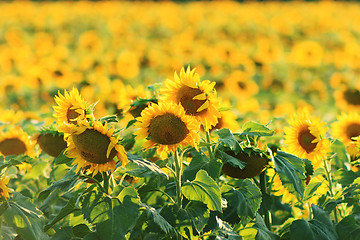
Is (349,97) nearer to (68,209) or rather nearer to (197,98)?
(197,98)

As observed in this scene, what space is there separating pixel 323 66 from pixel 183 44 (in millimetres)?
2538

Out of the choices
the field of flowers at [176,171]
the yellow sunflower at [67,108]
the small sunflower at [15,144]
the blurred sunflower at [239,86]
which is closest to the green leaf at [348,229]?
the field of flowers at [176,171]

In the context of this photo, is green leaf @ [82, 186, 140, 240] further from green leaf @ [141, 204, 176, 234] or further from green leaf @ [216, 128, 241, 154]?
green leaf @ [216, 128, 241, 154]

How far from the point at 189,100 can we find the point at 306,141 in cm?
61

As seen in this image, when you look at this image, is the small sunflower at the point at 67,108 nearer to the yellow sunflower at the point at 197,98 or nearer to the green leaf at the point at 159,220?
the yellow sunflower at the point at 197,98

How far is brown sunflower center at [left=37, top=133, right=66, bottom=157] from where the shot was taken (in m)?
2.42

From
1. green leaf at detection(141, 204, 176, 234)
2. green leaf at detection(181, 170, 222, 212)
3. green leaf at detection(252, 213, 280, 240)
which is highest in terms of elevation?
green leaf at detection(181, 170, 222, 212)

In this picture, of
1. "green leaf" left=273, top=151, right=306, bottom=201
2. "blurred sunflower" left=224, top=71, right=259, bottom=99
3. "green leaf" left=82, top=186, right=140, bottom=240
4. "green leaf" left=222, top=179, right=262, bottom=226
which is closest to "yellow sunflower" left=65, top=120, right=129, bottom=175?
"green leaf" left=82, top=186, right=140, bottom=240

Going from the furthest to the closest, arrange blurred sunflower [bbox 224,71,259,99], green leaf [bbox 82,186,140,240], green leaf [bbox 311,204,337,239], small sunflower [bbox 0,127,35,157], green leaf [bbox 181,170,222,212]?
1. blurred sunflower [bbox 224,71,259,99]
2. small sunflower [bbox 0,127,35,157]
3. green leaf [bbox 311,204,337,239]
4. green leaf [bbox 181,170,222,212]
5. green leaf [bbox 82,186,140,240]

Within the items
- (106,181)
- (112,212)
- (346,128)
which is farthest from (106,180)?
(346,128)

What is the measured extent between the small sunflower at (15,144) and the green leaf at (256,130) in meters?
1.18

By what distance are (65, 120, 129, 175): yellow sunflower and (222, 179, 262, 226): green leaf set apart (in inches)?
19.6

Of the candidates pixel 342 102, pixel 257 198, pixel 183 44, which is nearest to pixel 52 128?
pixel 257 198

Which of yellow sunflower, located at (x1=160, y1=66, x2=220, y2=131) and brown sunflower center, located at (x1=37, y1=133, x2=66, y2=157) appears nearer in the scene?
yellow sunflower, located at (x1=160, y1=66, x2=220, y2=131)
